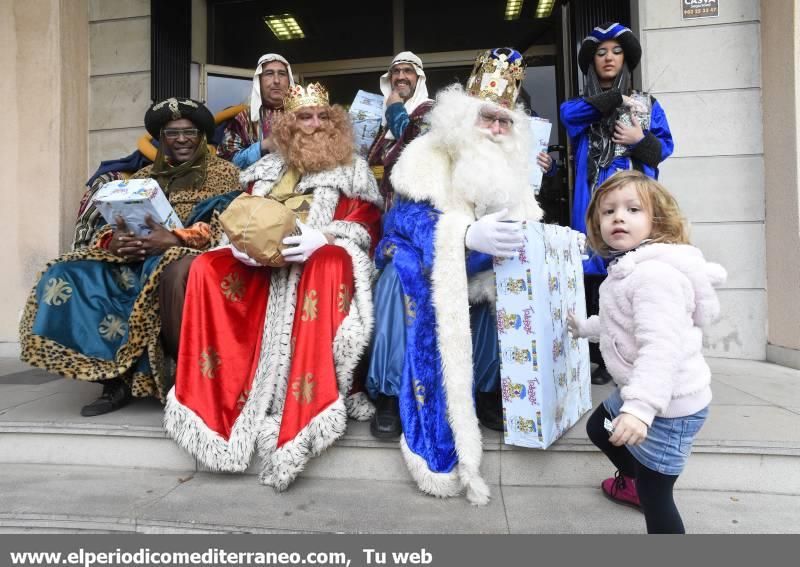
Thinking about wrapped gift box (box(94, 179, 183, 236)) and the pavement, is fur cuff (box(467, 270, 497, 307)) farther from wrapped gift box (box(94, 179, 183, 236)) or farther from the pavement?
wrapped gift box (box(94, 179, 183, 236))

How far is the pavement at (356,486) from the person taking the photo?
1741mm

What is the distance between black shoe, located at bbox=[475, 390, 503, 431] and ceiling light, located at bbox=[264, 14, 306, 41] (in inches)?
203

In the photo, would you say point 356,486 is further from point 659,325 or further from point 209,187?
point 209,187

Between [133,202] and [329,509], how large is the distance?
1620 millimetres

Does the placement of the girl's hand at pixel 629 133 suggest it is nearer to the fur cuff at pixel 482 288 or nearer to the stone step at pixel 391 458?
the fur cuff at pixel 482 288

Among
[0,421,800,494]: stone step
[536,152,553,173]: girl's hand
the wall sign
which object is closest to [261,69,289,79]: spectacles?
[536,152,553,173]: girl's hand

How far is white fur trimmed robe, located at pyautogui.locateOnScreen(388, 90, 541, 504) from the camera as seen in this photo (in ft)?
6.34

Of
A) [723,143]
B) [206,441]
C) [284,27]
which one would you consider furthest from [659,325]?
[284,27]

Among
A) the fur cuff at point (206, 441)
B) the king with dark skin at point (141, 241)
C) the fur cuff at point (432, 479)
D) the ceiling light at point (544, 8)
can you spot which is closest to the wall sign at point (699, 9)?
the ceiling light at point (544, 8)

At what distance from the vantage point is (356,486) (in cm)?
205

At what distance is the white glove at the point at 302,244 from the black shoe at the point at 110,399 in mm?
1224

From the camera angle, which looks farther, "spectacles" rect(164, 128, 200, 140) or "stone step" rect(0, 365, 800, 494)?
"spectacles" rect(164, 128, 200, 140)

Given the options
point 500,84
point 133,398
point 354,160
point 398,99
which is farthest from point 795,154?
point 133,398
